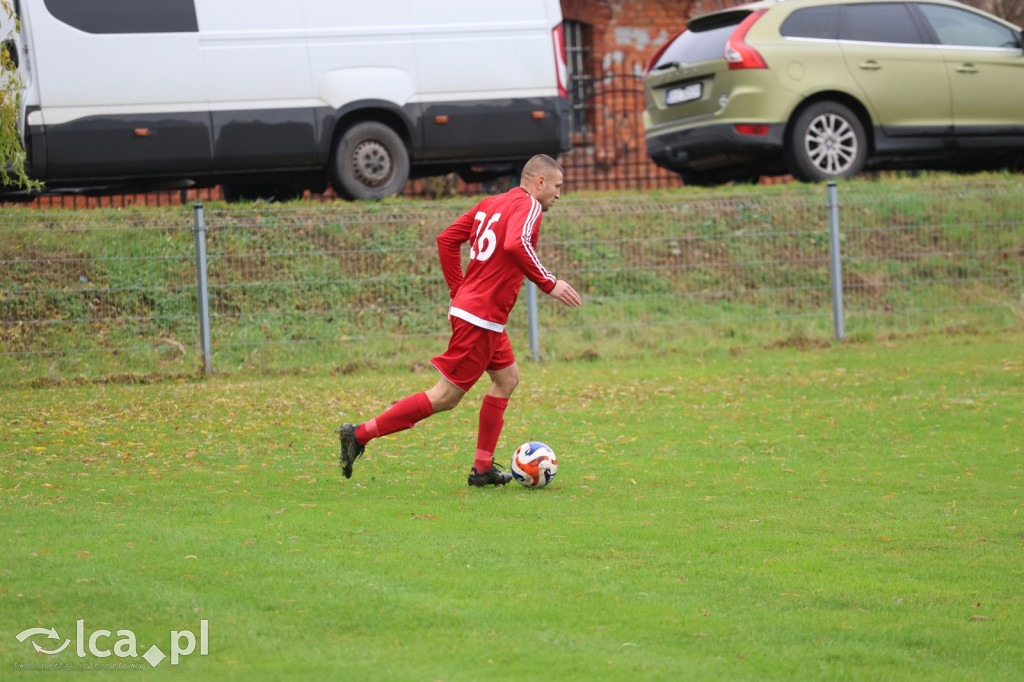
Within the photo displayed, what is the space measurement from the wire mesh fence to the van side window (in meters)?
1.94

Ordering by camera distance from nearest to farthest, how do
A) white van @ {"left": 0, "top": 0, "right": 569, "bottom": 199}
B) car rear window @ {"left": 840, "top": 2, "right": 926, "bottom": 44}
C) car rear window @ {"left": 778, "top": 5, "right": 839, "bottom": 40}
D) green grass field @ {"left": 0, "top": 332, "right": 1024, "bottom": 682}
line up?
1. green grass field @ {"left": 0, "top": 332, "right": 1024, "bottom": 682}
2. white van @ {"left": 0, "top": 0, "right": 569, "bottom": 199}
3. car rear window @ {"left": 778, "top": 5, "right": 839, "bottom": 40}
4. car rear window @ {"left": 840, "top": 2, "right": 926, "bottom": 44}

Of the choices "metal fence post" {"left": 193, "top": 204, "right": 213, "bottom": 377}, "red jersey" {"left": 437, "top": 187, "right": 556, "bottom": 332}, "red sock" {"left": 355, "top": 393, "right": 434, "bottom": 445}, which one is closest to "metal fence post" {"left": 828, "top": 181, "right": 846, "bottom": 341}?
"metal fence post" {"left": 193, "top": 204, "right": 213, "bottom": 377}

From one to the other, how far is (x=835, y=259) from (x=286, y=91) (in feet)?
20.5

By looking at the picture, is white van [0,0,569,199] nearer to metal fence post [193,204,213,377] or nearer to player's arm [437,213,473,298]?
metal fence post [193,204,213,377]

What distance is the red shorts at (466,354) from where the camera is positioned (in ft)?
24.5

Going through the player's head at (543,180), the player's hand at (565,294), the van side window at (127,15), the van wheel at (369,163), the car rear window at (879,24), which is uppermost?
the van side window at (127,15)

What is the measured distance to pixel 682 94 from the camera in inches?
623

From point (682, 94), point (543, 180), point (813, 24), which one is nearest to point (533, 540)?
point (543, 180)

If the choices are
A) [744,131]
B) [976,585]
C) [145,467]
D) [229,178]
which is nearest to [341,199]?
[229,178]

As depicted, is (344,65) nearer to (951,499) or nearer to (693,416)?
(693,416)

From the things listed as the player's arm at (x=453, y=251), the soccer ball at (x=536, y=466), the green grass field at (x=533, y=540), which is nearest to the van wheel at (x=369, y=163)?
the green grass field at (x=533, y=540)

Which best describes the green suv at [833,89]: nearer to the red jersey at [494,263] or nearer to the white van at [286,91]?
the white van at [286,91]

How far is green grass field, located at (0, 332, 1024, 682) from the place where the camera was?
444 cm

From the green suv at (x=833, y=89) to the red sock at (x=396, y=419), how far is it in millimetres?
8792
